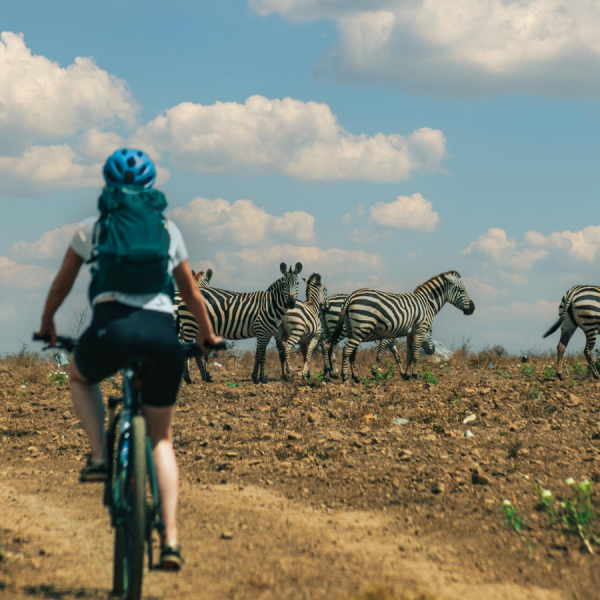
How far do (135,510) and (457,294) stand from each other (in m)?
15.5

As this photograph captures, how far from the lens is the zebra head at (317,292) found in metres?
18.0

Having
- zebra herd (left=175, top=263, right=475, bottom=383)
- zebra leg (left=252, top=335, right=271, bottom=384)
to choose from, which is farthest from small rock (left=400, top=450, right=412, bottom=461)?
zebra leg (left=252, top=335, right=271, bottom=384)

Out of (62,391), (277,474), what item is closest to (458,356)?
(62,391)

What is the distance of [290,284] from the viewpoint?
1579 centimetres

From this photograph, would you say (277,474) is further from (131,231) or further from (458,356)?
(458,356)

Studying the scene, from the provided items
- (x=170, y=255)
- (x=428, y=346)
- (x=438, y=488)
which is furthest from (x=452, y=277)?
(x=170, y=255)

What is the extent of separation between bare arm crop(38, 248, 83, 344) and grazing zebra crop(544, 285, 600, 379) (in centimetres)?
1239

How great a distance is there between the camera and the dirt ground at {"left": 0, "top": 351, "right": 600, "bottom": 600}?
4.39 m

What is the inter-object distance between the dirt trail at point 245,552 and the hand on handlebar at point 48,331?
138 centimetres

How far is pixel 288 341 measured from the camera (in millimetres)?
16469

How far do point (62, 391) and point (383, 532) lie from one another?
29.2 feet

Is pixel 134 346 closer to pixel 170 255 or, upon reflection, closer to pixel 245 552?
pixel 170 255

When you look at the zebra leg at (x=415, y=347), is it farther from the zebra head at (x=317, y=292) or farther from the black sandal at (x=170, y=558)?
the black sandal at (x=170, y=558)

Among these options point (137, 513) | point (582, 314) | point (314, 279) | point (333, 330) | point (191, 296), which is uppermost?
point (314, 279)
